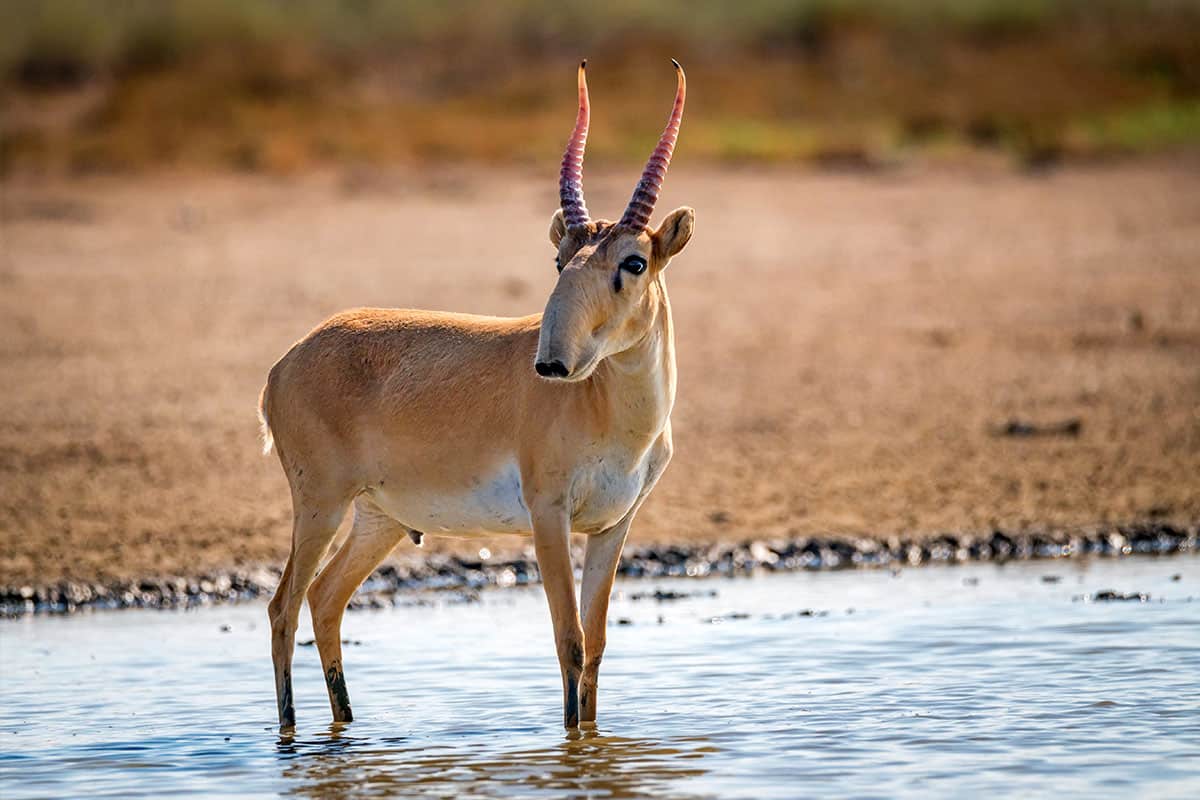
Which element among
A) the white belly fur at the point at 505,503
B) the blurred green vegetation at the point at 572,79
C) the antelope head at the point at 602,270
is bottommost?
the white belly fur at the point at 505,503

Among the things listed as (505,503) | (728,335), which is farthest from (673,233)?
(728,335)

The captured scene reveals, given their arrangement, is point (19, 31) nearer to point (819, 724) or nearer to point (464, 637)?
point (464, 637)

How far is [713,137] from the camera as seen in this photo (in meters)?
27.7

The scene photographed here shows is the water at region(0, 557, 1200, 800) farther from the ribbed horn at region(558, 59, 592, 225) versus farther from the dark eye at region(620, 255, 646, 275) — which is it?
the ribbed horn at region(558, 59, 592, 225)

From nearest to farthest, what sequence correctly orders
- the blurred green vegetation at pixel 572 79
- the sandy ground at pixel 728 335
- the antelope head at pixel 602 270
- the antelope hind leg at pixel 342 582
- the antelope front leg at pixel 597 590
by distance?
the antelope head at pixel 602 270
the antelope front leg at pixel 597 590
the antelope hind leg at pixel 342 582
the sandy ground at pixel 728 335
the blurred green vegetation at pixel 572 79

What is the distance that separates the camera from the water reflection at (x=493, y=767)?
25.9 feet

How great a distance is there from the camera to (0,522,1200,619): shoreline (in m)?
11.8

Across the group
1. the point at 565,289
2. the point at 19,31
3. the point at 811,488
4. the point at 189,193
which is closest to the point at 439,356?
the point at 565,289

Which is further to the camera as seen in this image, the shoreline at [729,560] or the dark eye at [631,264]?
the shoreline at [729,560]

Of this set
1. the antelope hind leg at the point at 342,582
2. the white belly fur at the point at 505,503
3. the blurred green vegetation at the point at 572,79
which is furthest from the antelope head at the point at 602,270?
the blurred green vegetation at the point at 572,79

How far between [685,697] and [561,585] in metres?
1.49

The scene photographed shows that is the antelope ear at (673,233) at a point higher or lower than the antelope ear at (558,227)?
lower

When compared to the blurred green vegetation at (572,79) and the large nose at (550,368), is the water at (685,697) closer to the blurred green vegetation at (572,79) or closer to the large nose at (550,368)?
the large nose at (550,368)

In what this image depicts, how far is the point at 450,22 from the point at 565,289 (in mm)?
31814
